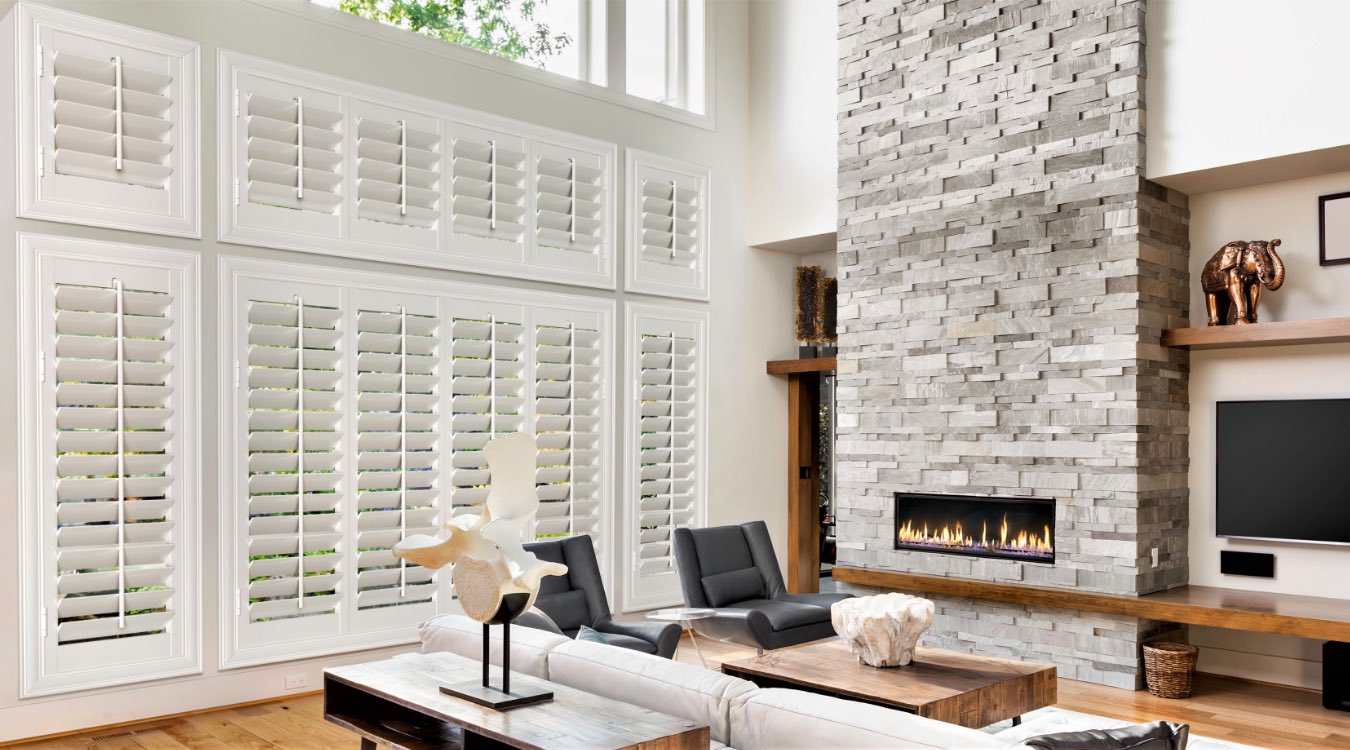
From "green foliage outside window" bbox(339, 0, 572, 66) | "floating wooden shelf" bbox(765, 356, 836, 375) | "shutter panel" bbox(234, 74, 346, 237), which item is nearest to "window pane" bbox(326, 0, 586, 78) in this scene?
"green foliage outside window" bbox(339, 0, 572, 66)

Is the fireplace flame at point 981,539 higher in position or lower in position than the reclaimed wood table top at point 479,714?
lower

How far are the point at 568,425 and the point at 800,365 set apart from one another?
196 cm

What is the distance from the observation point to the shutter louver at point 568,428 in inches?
255

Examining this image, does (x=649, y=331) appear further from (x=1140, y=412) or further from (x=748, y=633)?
(x=1140, y=412)

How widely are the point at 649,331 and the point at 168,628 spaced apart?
343 centimetres

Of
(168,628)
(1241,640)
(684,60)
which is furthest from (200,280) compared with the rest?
(1241,640)

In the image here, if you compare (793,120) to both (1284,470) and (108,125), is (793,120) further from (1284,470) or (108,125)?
(108,125)

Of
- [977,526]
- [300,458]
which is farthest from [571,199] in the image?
[977,526]

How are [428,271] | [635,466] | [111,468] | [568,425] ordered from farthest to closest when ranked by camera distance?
[635,466] < [568,425] < [428,271] < [111,468]

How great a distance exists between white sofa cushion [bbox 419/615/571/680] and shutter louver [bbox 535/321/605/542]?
105 inches

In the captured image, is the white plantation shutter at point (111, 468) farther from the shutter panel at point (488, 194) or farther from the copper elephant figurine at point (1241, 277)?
the copper elephant figurine at point (1241, 277)

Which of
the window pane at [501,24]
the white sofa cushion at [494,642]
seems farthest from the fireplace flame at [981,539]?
the window pane at [501,24]

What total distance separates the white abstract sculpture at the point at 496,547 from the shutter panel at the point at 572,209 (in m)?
3.69

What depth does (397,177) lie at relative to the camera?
5844 mm
